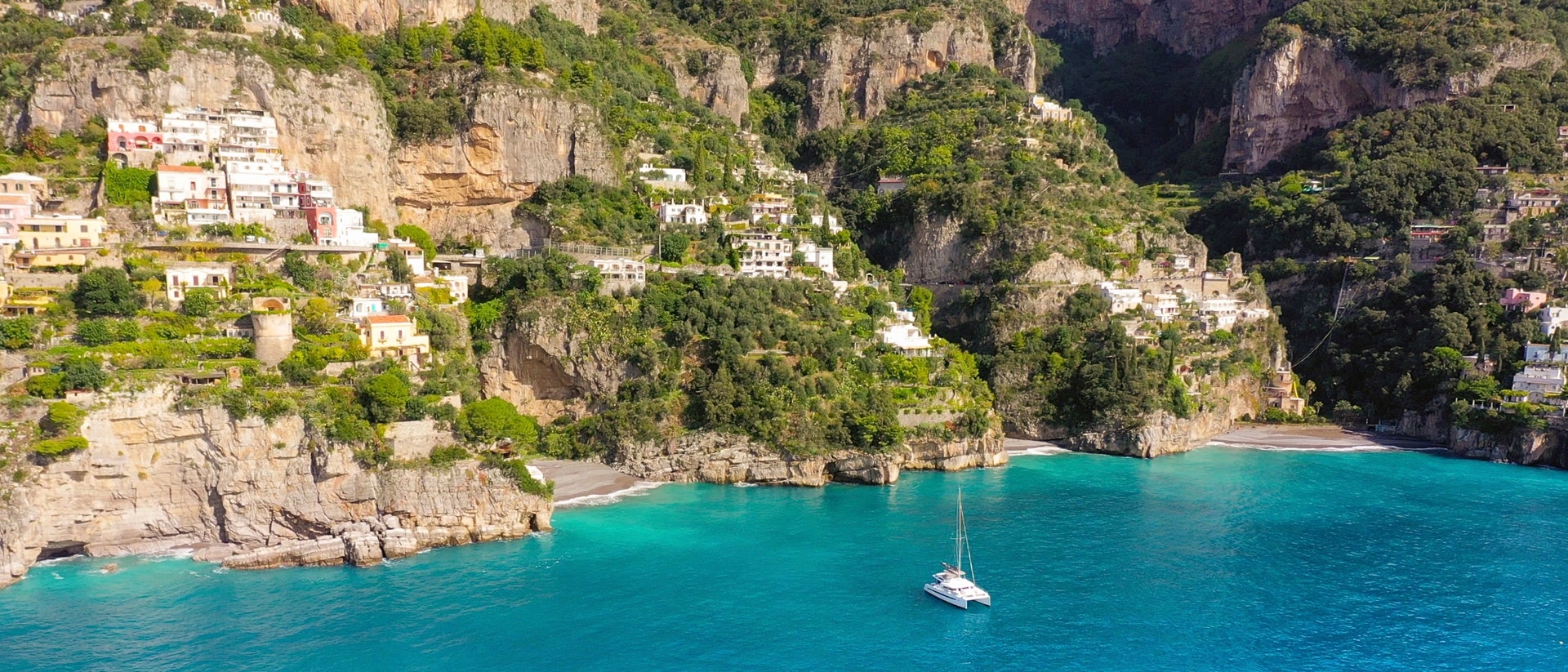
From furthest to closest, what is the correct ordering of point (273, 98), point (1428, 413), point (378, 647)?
point (1428, 413), point (273, 98), point (378, 647)

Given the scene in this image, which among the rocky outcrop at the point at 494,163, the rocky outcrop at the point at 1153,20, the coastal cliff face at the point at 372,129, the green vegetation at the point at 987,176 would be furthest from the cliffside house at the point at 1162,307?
the rocky outcrop at the point at 1153,20

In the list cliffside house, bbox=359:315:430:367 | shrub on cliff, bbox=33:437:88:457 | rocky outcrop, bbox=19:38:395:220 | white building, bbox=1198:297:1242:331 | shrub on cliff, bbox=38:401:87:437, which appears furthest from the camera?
white building, bbox=1198:297:1242:331

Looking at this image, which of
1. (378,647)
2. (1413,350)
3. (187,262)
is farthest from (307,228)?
(1413,350)

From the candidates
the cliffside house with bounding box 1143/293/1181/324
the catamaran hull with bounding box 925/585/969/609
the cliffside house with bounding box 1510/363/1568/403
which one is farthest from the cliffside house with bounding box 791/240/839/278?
the cliffside house with bounding box 1510/363/1568/403

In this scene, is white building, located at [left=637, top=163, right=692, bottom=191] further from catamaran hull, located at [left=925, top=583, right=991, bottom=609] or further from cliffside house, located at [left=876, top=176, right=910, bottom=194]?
catamaran hull, located at [left=925, top=583, right=991, bottom=609]

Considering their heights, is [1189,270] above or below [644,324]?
above

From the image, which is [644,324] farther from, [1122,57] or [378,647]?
[1122,57]
